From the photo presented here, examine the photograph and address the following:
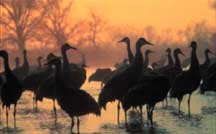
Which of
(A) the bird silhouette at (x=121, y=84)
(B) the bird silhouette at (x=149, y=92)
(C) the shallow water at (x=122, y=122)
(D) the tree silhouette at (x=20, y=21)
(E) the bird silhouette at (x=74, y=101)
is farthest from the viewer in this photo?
(D) the tree silhouette at (x=20, y=21)

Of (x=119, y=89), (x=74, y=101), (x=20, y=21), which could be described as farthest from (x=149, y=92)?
(x=20, y=21)

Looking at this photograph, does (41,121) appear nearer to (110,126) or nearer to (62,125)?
(62,125)

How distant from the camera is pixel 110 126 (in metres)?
15.0

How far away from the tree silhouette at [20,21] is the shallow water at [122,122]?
41.1 m

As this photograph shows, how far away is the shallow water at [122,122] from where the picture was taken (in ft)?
46.2

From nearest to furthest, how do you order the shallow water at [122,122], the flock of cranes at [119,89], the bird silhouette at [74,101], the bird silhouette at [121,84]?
the shallow water at [122,122]
the bird silhouette at [74,101]
the flock of cranes at [119,89]
the bird silhouette at [121,84]

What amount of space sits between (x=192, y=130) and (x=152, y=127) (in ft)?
3.57

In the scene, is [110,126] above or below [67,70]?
below

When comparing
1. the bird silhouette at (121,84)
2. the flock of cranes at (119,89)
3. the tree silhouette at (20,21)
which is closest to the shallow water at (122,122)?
the flock of cranes at (119,89)

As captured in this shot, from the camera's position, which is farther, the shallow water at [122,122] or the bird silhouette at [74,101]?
the bird silhouette at [74,101]

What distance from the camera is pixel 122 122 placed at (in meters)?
15.7

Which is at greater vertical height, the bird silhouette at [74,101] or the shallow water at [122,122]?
the bird silhouette at [74,101]

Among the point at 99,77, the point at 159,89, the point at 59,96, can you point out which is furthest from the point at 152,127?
the point at 99,77

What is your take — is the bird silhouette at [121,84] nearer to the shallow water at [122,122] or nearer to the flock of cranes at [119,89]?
the flock of cranes at [119,89]
